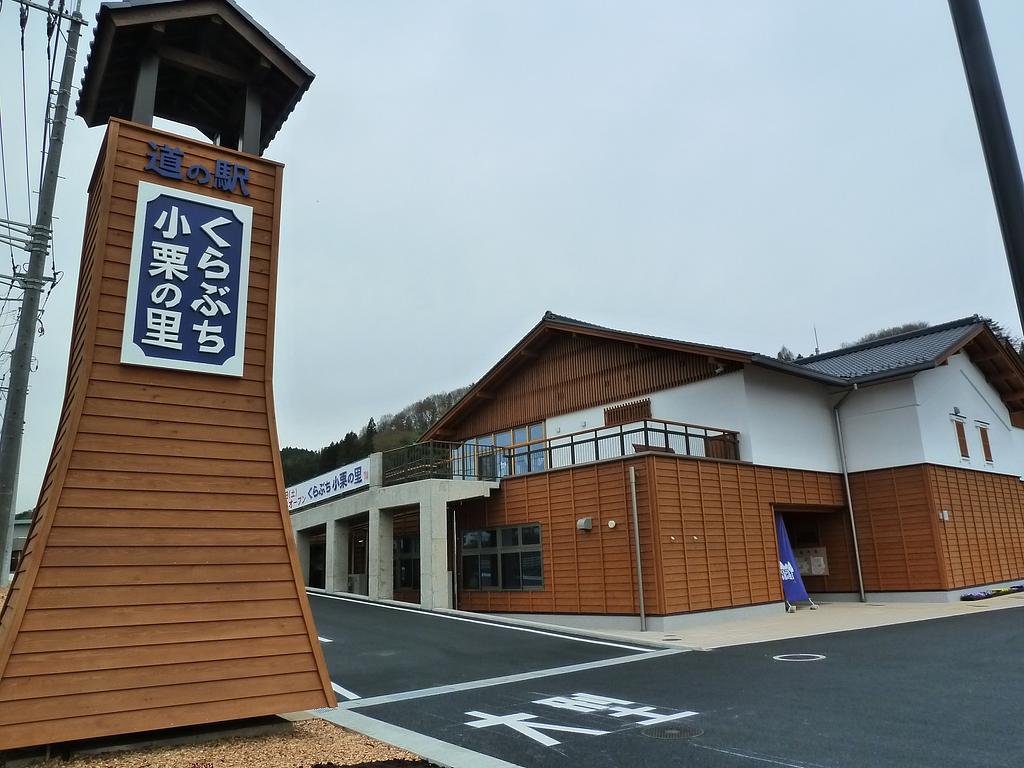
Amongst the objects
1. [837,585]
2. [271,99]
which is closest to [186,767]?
[271,99]

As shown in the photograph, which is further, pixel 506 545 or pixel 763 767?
pixel 506 545

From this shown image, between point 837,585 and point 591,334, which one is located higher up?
point 591,334

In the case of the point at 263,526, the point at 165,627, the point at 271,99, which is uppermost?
the point at 271,99

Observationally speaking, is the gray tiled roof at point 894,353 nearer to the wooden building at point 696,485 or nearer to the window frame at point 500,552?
the wooden building at point 696,485

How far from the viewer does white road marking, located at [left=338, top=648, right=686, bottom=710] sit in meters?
7.62

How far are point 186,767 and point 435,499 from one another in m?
12.7

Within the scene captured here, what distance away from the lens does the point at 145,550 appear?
5.34 m

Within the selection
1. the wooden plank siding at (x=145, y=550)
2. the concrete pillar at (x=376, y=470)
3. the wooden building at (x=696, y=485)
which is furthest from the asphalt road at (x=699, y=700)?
the concrete pillar at (x=376, y=470)

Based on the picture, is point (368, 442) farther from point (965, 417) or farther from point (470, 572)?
point (965, 417)

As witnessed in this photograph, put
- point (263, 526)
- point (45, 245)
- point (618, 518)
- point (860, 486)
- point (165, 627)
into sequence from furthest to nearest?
point (860, 486)
point (618, 518)
point (45, 245)
point (263, 526)
point (165, 627)

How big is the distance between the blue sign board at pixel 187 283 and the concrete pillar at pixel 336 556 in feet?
52.1

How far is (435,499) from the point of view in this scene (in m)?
17.3

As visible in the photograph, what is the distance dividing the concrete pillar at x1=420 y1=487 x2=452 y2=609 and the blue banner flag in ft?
26.8

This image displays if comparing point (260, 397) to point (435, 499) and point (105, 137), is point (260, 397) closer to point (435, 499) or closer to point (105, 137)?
point (105, 137)
